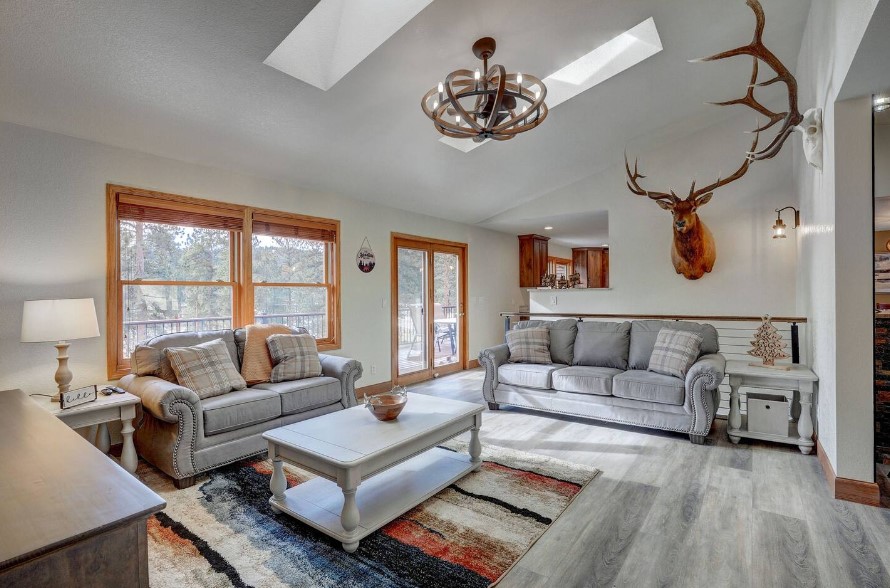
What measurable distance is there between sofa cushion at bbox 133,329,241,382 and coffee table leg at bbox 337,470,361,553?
1891 mm

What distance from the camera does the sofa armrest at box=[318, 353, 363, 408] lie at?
12.8ft

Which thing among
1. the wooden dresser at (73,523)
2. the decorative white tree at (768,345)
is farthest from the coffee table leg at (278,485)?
the decorative white tree at (768,345)

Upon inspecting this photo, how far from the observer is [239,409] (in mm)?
3100

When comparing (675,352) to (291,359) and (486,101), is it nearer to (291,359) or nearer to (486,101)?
(486,101)

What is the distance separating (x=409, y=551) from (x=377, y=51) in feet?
9.73

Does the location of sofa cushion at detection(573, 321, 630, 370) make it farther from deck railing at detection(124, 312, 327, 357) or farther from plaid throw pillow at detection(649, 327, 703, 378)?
deck railing at detection(124, 312, 327, 357)

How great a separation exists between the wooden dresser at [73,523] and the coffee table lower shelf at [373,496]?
123 cm

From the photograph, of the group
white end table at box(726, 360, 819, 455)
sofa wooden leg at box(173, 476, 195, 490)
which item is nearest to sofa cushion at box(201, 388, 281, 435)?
sofa wooden leg at box(173, 476, 195, 490)

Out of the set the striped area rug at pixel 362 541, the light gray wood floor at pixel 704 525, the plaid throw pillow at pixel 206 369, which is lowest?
the light gray wood floor at pixel 704 525

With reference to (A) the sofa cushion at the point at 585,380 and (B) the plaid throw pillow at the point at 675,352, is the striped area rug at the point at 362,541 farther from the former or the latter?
(B) the plaid throw pillow at the point at 675,352

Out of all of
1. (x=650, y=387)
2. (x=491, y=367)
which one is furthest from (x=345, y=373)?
(x=650, y=387)

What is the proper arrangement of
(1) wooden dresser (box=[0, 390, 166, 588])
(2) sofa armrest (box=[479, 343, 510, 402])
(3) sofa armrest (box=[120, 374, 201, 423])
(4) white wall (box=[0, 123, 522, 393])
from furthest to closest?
(2) sofa armrest (box=[479, 343, 510, 402])
(4) white wall (box=[0, 123, 522, 393])
(3) sofa armrest (box=[120, 374, 201, 423])
(1) wooden dresser (box=[0, 390, 166, 588])

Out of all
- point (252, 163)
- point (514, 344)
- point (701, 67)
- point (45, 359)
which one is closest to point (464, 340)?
point (514, 344)

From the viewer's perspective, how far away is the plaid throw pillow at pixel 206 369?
124 inches
